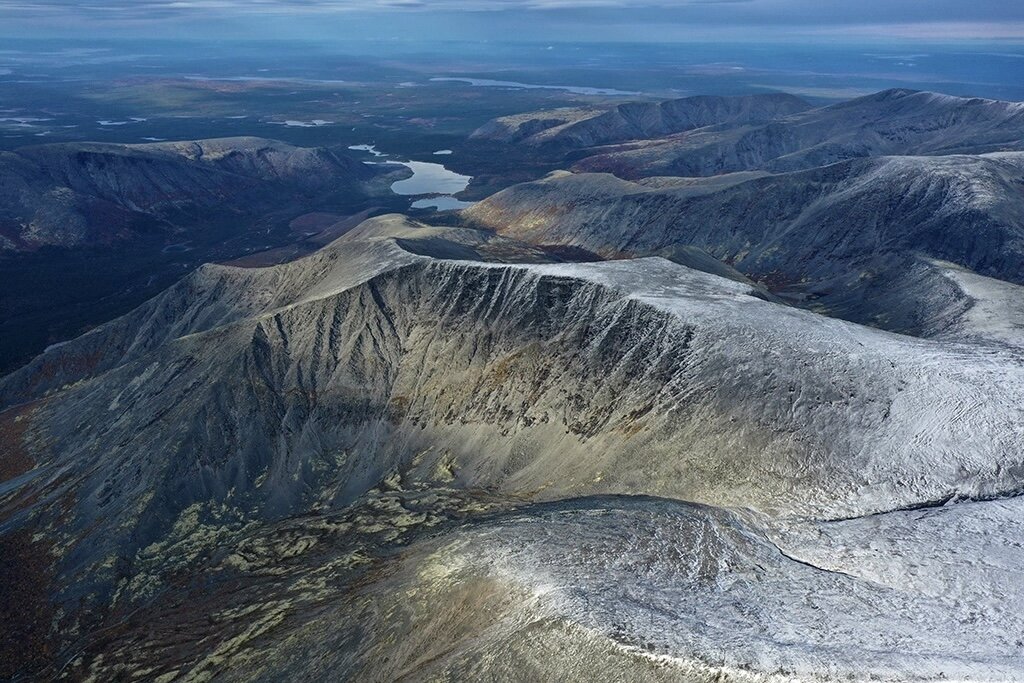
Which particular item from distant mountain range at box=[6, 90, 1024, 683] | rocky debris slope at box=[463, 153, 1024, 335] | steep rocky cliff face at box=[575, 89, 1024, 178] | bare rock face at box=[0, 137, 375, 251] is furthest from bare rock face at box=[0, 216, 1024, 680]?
steep rocky cliff face at box=[575, 89, 1024, 178]

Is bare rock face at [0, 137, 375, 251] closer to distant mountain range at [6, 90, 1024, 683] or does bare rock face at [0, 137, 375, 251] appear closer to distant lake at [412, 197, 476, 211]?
distant lake at [412, 197, 476, 211]

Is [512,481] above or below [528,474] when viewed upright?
below

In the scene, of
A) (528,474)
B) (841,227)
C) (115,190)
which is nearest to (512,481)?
(528,474)

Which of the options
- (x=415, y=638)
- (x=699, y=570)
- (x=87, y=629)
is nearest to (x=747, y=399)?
(x=699, y=570)

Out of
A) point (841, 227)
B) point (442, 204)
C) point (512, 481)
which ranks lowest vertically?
point (442, 204)

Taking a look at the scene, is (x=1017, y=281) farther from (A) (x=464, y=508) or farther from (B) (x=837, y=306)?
(A) (x=464, y=508)

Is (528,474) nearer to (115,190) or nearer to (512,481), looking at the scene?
(512,481)

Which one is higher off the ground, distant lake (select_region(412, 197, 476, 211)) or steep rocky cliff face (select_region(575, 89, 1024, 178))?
steep rocky cliff face (select_region(575, 89, 1024, 178))
